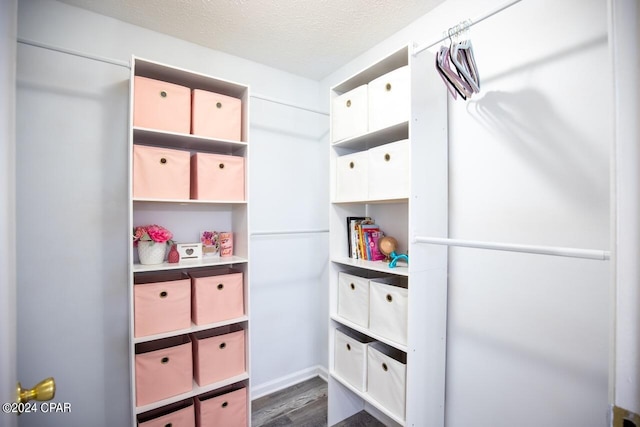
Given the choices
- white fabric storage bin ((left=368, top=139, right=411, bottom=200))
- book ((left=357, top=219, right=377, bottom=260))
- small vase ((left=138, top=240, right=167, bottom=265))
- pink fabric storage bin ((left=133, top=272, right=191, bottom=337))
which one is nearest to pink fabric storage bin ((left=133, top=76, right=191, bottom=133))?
small vase ((left=138, top=240, right=167, bottom=265))

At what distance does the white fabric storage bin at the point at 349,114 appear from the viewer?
1.74 m

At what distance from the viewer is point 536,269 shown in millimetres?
1329

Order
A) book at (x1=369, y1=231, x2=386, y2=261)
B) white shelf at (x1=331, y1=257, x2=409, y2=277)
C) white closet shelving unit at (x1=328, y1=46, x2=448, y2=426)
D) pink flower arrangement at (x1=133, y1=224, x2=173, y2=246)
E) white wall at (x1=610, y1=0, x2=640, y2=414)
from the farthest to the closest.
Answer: book at (x1=369, y1=231, x2=386, y2=261), pink flower arrangement at (x1=133, y1=224, x2=173, y2=246), white shelf at (x1=331, y1=257, x2=409, y2=277), white closet shelving unit at (x1=328, y1=46, x2=448, y2=426), white wall at (x1=610, y1=0, x2=640, y2=414)

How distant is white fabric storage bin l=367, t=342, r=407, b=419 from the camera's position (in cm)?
151

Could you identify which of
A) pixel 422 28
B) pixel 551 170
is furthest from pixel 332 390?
pixel 422 28

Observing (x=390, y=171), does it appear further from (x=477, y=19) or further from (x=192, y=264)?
(x=192, y=264)

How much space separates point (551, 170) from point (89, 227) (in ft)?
7.97

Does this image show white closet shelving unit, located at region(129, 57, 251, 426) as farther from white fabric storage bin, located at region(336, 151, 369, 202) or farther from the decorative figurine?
the decorative figurine

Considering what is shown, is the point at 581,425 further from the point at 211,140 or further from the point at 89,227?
the point at 89,227

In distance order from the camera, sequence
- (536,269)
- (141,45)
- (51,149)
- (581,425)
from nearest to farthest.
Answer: (581,425)
(536,269)
(51,149)
(141,45)

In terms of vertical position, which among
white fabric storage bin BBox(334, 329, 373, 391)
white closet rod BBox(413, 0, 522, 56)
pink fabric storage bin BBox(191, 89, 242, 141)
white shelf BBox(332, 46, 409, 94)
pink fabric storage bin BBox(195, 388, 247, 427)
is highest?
white shelf BBox(332, 46, 409, 94)

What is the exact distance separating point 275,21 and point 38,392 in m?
2.04

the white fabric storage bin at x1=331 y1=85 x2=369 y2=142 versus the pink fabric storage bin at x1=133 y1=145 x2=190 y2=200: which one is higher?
the white fabric storage bin at x1=331 y1=85 x2=369 y2=142

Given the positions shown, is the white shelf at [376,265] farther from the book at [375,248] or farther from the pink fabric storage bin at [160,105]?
the pink fabric storage bin at [160,105]
